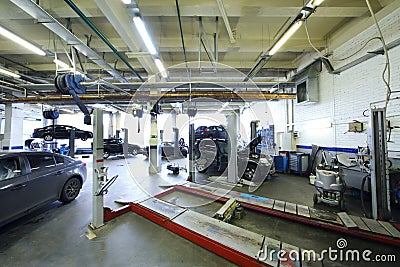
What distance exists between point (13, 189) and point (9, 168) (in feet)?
1.20

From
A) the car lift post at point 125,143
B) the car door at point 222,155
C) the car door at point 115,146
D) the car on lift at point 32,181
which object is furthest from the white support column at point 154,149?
the car door at point 115,146

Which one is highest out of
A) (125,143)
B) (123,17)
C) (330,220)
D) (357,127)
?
(123,17)

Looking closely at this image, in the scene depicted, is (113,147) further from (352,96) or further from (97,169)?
(352,96)

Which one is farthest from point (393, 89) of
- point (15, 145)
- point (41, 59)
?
point (15, 145)

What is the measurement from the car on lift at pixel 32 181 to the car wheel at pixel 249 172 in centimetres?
429

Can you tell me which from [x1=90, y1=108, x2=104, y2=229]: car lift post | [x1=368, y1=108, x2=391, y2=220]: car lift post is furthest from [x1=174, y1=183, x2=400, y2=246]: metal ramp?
[x1=90, y1=108, x2=104, y2=229]: car lift post

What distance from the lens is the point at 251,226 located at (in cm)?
262

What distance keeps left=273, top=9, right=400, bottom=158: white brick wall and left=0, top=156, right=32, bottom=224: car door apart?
21.9ft

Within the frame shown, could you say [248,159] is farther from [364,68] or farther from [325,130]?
[364,68]

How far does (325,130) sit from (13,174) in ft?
23.8

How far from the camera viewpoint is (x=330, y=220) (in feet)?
8.36

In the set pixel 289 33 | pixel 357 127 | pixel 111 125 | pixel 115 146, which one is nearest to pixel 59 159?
pixel 289 33

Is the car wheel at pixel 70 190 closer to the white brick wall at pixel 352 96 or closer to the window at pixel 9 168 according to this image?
the window at pixel 9 168

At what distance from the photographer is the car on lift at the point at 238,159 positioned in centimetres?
509
